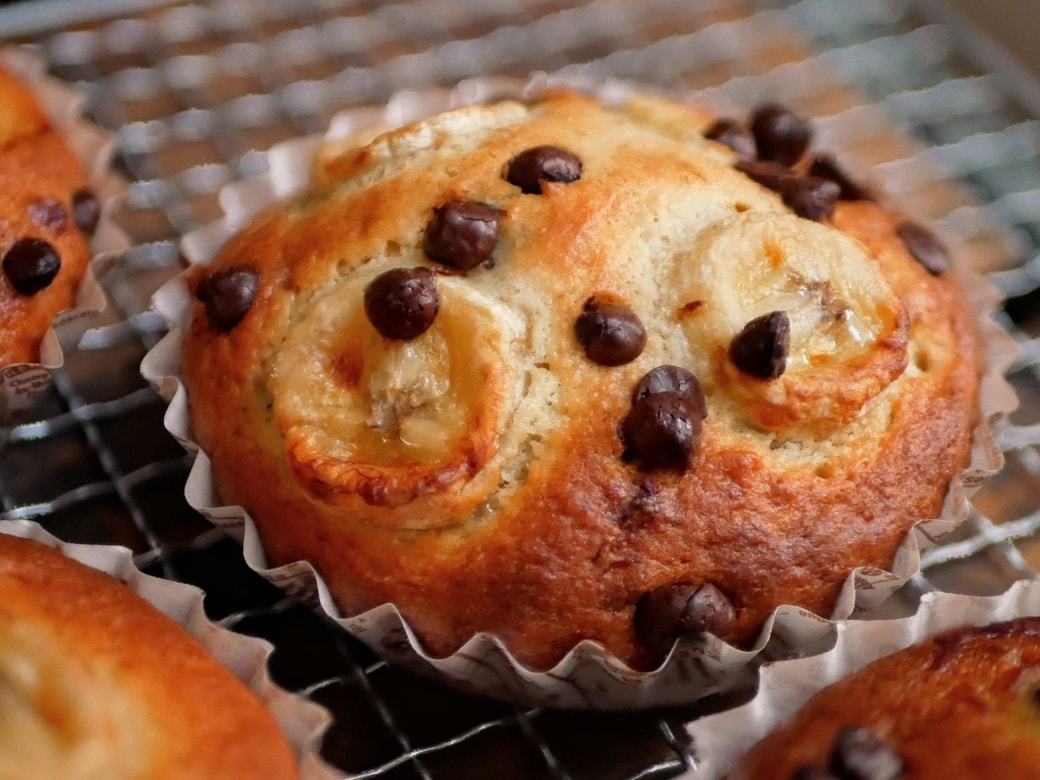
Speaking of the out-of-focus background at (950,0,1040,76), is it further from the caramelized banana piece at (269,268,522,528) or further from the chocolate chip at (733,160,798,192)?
the caramelized banana piece at (269,268,522,528)

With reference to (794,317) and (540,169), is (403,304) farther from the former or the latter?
(794,317)

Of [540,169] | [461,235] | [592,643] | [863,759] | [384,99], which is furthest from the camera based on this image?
[384,99]

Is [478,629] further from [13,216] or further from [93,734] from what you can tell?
[13,216]

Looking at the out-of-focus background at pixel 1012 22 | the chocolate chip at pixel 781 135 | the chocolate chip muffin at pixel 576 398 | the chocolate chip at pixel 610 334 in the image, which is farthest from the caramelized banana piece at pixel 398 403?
the out-of-focus background at pixel 1012 22

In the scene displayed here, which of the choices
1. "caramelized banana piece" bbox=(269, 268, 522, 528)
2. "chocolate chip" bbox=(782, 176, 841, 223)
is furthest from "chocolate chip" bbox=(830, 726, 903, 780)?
"chocolate chip" bbox=(782, 176, 841, 223)

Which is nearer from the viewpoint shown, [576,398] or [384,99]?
[576,398]

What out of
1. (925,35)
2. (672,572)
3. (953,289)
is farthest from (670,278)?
(925,35)

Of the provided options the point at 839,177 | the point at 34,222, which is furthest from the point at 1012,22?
the point at 34,222
